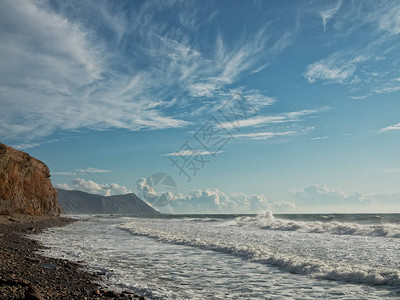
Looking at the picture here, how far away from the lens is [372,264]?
1221 cm

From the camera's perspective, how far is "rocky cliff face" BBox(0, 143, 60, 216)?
1703 inches

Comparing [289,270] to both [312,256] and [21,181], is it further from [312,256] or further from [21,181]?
[21,181]

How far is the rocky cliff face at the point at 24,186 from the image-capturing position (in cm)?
4325

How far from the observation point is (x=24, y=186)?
51625mm

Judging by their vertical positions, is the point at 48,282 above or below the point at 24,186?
below

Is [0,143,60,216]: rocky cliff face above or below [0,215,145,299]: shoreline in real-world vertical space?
above

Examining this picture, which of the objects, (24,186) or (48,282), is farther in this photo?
(24,186)

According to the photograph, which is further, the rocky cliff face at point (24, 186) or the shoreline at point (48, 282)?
the rocky cliff face at point (24, 186)

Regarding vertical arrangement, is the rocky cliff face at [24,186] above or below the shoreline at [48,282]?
above

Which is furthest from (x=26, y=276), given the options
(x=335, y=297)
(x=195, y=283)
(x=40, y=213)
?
(x=40, y=213)

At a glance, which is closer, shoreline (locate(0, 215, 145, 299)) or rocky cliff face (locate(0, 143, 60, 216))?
shoreline (locate(0, 215, 145, 299))

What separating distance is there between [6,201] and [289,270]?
4389 centimetres

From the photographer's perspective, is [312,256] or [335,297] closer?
[335,297]

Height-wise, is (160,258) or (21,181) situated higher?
(21,181)
